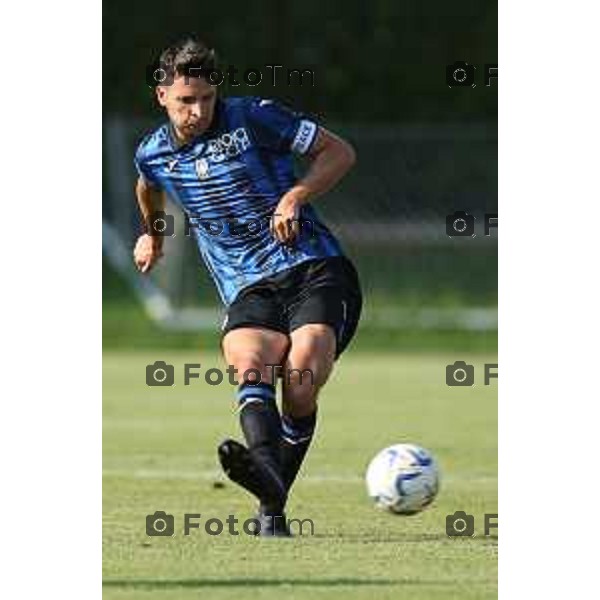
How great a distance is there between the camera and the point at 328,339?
11.0 meters

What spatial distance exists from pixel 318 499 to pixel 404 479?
1.45 m

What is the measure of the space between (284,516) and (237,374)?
73 cm

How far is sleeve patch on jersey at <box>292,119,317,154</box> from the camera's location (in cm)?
1127

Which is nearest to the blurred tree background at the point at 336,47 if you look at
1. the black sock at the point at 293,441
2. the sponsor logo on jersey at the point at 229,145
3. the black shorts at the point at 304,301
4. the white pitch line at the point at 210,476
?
the white pitch line at the point at 210,476

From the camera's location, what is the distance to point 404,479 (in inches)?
434

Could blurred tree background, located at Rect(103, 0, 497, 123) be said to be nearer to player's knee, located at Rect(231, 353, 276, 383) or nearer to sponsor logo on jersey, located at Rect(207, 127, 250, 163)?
sponsor logo on jersey, located at Rect(207, 127, 250, 163)

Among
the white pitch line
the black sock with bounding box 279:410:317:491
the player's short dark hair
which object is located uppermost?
the player's short dark hair

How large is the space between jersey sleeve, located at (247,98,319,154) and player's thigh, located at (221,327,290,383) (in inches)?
38.1

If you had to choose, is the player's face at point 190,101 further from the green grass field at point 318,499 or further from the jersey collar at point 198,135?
the green grass field at point 318,499

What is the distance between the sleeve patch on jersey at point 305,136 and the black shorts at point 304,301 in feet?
1.87

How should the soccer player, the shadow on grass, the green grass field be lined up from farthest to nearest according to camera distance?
the soccer player < the green grass field < the shadow on grass

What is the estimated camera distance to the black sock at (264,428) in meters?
10.6

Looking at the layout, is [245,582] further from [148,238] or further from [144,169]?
[144,169]

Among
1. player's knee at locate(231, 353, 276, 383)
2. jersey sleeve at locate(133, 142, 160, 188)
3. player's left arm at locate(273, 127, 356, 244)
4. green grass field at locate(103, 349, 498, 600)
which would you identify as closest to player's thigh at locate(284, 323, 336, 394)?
player's knee at locate(231, 353, 276, 383)
